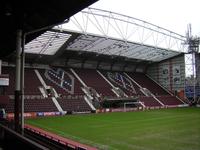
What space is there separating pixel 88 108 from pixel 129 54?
55.7 ft

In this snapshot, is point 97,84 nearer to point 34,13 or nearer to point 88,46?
point 88,46

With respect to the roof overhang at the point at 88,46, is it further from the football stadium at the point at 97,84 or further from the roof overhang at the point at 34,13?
the roof overhang at the point at 34,13

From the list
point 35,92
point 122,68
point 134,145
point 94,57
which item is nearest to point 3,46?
point 134,145

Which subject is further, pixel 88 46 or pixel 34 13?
pixel 88 46

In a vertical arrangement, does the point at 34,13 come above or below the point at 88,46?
below

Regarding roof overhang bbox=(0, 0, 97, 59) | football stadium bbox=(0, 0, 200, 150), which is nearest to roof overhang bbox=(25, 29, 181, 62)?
football stadium bbox=(0, 0, 200, 150)

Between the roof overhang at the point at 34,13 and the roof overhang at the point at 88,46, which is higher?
the roof overhang at the point at 88,46

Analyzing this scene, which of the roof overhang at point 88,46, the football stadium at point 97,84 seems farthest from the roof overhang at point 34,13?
the roof overhang at point 88,46

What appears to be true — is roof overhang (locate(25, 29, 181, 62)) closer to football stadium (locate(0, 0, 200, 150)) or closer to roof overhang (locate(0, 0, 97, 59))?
football stadium (locate(0, 0, 200, 150))

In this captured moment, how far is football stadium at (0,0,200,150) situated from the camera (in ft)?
65.1

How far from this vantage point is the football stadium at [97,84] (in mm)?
19828

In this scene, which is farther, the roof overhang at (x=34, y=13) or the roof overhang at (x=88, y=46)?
the roof overhang at (x=88, y=46)

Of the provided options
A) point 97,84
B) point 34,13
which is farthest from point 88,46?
point 34,13

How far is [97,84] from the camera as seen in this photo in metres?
64.8
